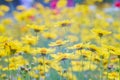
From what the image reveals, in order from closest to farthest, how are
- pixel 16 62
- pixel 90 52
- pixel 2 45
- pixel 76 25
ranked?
1. pixel 2 45
2. pixel 90 52
3. pixel 16 62
4. pixel 76 25

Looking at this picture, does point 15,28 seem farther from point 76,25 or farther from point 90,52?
point 90,52

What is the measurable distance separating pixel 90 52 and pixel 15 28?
342 cm

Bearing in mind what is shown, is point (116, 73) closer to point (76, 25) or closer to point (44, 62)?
point (44, 62)

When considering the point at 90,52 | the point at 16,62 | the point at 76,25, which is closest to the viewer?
the point at 90,52

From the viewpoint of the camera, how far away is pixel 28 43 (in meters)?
2.97

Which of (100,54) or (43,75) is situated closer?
(100,54)

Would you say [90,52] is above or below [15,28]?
above

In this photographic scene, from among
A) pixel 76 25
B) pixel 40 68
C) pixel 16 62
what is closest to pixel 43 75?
pixel 40 68

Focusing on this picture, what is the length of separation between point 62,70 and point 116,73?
319mm

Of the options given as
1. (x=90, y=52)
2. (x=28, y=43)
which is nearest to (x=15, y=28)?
(x=28, y=43)

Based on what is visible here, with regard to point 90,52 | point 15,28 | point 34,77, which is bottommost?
point 15,28

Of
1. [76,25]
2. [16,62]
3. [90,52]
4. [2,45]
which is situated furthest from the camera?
[76,25]

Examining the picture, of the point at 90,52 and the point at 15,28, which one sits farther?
the point at 15,28

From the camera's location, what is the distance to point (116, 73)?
262 cm
